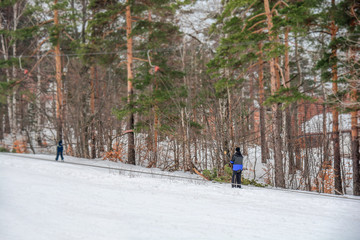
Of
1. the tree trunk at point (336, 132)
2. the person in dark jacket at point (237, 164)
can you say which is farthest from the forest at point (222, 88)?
the person in dark jacket at point (237, 164)

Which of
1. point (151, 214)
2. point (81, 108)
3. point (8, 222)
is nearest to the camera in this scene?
point (8, 222)

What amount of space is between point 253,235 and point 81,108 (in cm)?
1643

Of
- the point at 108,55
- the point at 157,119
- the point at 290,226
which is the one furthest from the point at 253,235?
the point at 108,55

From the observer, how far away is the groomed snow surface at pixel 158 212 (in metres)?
6.33

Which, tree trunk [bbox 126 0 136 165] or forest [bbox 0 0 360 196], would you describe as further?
tree trunk [bbox 126 0 136 165]

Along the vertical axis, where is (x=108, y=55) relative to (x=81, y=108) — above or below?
above

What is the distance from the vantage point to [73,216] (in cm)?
717

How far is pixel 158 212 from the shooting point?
7602mm

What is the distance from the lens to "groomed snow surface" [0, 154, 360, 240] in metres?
6.33

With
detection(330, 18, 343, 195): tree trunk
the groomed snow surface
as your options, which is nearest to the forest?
detection(330, 18, 343, 195): tree trunk

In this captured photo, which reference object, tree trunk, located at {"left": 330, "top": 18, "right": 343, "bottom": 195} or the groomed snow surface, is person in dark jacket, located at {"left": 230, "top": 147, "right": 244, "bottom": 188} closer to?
the groomed snow surface

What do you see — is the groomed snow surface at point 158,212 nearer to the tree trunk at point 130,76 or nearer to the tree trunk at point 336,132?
the tree trunk at point 336,132

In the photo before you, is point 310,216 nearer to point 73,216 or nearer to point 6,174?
point 73,216

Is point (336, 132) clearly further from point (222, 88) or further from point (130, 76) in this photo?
point (130, 76)
